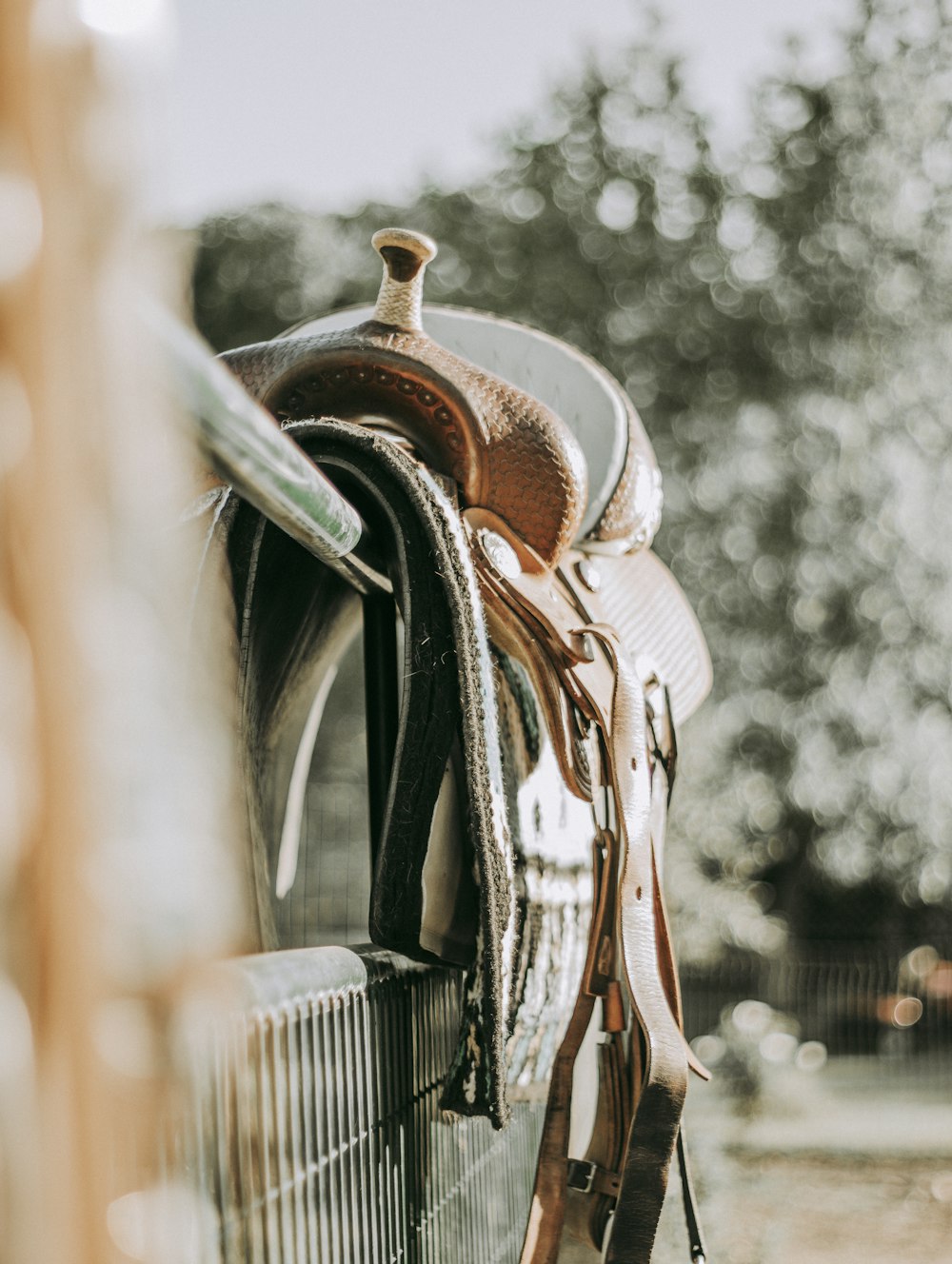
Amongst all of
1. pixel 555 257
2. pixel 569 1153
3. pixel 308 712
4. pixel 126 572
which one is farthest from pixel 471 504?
pixel 555 257

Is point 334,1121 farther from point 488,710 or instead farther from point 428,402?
point 428,402


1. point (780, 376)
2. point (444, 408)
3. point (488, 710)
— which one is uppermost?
point (780, 376)

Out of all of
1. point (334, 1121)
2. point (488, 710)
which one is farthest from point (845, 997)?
point (334, 1121)

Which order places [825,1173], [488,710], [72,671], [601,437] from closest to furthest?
[72,671]
[488,710]
[601,437]
[825,1173]

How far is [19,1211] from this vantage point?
253 millimetres

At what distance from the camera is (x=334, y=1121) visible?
760 mm

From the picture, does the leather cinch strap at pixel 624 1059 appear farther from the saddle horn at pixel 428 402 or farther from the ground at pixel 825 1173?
the ground at pixel 825 1173

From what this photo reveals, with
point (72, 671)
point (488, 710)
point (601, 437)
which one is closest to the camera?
point (72, 671)

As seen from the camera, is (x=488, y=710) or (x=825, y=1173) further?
(x=825, y=1173)

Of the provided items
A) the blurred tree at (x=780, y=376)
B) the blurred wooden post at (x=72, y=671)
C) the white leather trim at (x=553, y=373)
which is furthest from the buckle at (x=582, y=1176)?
the blurred tree at (x=780, y=376)

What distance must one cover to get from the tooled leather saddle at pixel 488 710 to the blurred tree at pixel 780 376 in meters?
7.62

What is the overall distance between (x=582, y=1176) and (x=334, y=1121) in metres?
0.36

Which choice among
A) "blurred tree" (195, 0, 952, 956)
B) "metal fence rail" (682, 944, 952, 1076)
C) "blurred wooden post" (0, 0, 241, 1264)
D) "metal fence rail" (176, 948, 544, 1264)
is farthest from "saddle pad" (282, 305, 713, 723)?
"metal fence rail" (682, 944, 952, 1076)

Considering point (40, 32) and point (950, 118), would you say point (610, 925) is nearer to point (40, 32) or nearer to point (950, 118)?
point (40, 32)
